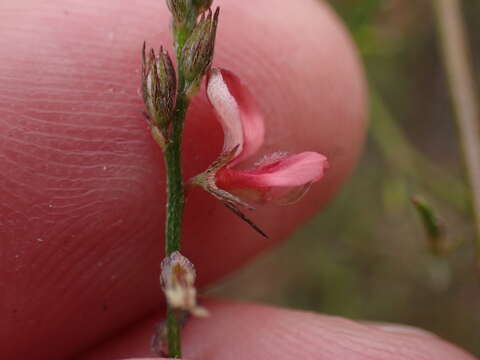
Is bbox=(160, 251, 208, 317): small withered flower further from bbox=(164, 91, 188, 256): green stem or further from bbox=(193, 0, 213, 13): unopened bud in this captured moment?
bbox=(193, 0, 213, 13): unopened bud

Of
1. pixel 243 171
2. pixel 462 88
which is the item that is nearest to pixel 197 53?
pixel 243 171

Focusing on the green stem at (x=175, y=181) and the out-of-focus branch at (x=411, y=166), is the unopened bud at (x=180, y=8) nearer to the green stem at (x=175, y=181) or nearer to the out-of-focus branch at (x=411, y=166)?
the green stem at (x=175, y=181)

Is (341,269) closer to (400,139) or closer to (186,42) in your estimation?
(400,139)

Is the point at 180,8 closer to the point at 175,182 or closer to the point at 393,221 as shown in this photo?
the point at 175,182

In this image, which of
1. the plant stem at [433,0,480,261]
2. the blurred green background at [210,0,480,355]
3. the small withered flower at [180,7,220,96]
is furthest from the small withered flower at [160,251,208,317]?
the blurred green background at [210,0,480,355]

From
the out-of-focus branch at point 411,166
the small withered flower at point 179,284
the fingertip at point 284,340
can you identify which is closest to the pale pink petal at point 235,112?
the small withered flower at point 179,284

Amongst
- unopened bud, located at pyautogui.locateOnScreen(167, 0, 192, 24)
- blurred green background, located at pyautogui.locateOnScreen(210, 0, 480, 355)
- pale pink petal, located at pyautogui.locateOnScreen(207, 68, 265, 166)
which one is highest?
unopened bud, located at pyautogui.locateOnScreen(167, 0, 192, 24)
